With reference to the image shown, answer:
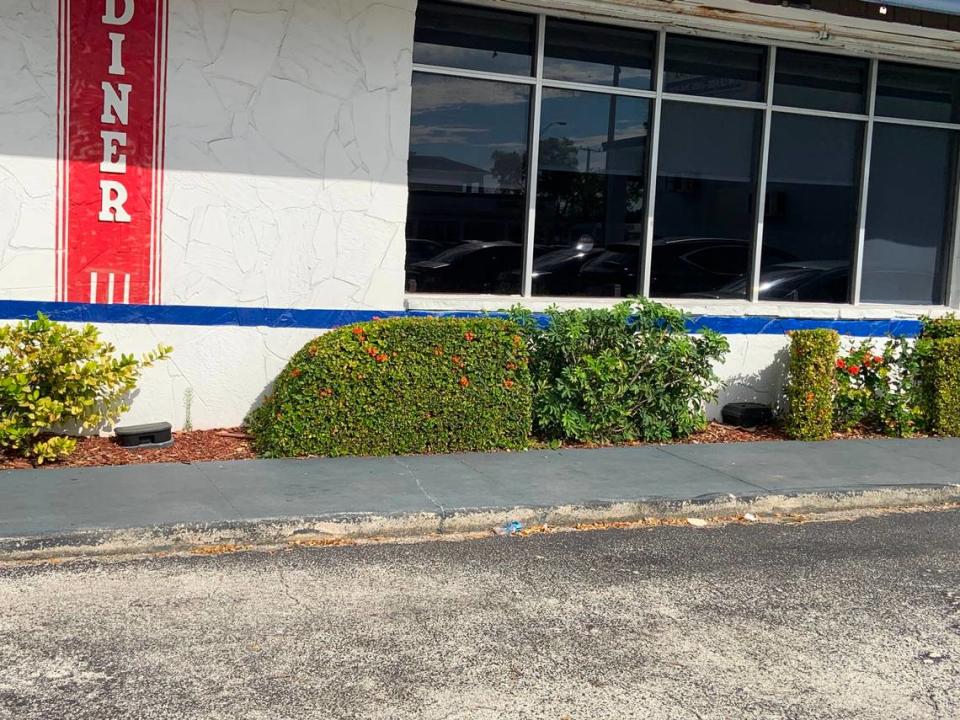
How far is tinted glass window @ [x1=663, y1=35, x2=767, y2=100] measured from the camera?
33.3 ft

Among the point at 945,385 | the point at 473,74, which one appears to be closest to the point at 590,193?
the point at 473,74

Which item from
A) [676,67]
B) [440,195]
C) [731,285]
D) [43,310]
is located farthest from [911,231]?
[43,310]

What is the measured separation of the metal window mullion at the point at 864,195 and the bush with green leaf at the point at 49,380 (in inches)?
288

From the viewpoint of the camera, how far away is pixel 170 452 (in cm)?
821

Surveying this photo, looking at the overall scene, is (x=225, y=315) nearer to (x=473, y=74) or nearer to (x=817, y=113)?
(x=473, y=74)

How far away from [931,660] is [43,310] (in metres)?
6.64

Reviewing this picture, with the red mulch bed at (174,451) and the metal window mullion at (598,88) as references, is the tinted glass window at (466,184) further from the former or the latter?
the red mulch bed at (174,451)

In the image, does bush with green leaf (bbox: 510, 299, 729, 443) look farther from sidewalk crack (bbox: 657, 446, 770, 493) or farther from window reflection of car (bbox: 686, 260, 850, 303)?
window reflection of car (bbox: 686, 260, 850, 303)

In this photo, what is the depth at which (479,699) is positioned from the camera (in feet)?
14.3

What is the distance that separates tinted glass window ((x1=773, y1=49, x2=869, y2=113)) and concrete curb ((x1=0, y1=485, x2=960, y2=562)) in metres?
4.42

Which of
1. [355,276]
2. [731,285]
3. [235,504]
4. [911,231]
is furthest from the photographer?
[911,231]

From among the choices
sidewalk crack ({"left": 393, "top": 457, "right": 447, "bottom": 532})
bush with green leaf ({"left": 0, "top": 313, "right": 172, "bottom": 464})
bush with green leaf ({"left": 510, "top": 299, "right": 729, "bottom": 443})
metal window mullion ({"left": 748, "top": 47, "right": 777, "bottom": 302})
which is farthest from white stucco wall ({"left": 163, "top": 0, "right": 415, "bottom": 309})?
metal window mullion ({"left": 748, "top": 47, "right": 777, "bottom": 302})

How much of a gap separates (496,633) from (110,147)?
525 centimetres

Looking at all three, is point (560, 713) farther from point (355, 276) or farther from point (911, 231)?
point (911, 231)
